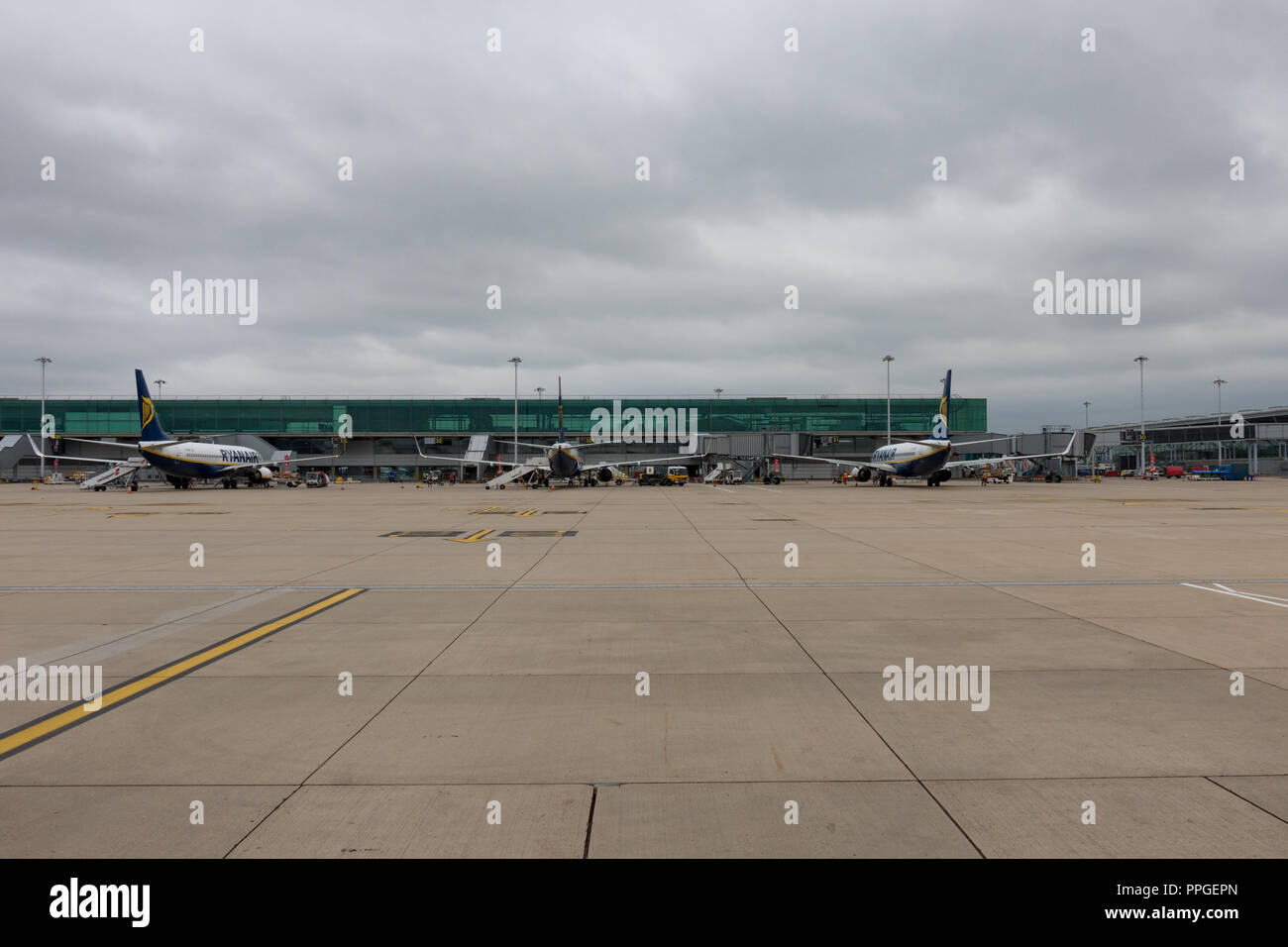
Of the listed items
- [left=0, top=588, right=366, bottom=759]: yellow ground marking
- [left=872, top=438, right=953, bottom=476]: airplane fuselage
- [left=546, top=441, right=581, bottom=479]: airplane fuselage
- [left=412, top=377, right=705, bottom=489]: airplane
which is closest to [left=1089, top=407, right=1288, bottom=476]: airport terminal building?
[left=872, top=438, right=953, bottom=476]: airplane fuselage

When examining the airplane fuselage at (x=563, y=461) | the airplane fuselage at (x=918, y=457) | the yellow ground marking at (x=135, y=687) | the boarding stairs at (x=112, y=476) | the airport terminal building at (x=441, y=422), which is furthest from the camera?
the airport terminal building at (x=441, y=422)

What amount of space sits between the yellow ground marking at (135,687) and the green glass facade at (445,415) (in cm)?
11780

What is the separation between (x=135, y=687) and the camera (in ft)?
25.5

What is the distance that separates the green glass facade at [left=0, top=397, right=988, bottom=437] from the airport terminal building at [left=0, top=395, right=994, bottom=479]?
6.6 inches

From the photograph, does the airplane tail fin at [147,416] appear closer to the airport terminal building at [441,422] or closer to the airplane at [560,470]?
the airplane at [560,470]

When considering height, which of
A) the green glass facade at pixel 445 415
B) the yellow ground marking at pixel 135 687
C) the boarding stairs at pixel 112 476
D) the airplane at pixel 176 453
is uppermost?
the green glass facade at pixel 445 415

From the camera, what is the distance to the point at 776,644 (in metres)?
9.57

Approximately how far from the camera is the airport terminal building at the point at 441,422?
123m

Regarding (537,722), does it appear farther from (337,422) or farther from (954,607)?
(337,422)

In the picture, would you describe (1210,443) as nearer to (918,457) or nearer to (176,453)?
(918,457)

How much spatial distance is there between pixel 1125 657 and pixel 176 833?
9351 mm

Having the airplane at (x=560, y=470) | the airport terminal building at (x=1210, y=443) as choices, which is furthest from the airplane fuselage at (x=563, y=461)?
the airport terminal building at (x=1210, y=443)

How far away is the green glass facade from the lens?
4919 inches
